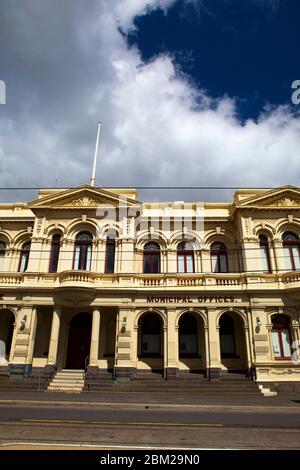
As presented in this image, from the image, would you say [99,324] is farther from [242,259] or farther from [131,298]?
[242,259]

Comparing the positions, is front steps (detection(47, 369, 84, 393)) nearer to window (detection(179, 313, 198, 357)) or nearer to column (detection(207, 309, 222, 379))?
window (detection(179, 313, 198, 357))

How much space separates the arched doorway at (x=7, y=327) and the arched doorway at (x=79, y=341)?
14.3 feet

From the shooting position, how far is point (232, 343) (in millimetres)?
21531

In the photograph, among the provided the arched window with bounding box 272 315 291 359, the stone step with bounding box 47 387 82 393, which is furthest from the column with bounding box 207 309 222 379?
the stone step with bounding box 47 387 82 393

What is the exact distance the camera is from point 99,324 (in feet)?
68.5

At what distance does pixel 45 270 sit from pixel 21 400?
9.39 meters

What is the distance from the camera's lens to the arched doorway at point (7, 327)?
22.2m

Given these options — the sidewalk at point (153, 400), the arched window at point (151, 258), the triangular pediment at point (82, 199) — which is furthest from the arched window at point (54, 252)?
the sidewalk at point (153, 400)

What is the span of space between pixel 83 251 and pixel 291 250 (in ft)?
49.0

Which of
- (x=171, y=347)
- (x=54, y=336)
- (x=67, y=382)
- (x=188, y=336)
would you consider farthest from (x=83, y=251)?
Answer: (x=188, y=336)

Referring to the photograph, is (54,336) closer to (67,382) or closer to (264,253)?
(67,382)

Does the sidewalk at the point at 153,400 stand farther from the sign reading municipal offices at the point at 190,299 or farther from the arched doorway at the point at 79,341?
the sign reading municipal offices at the point at 190,299

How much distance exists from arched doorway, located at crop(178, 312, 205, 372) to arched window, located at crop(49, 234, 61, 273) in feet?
31.9
